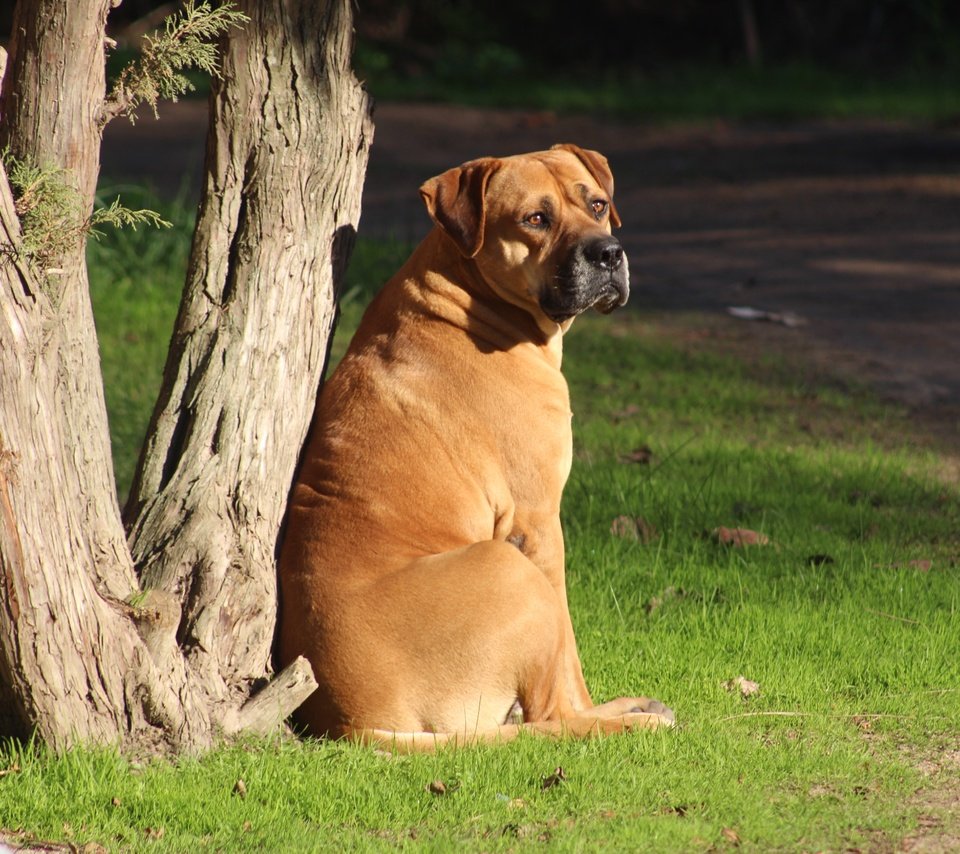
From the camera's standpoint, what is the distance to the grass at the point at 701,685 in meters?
3.61

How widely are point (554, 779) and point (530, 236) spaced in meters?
1.90

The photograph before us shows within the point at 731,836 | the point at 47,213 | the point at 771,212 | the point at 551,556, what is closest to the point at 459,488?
the point at 551,556

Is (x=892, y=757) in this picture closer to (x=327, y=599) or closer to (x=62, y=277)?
(x=327, y=599)

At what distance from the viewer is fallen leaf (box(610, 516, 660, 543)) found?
604 cm

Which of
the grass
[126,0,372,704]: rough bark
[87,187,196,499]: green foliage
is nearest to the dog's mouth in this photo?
[126,0,372,704]: rough bark

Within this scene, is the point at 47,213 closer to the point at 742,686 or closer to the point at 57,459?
the point at 57,459

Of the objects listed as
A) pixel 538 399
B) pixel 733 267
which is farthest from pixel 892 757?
pixel 733 267

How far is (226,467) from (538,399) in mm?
1034

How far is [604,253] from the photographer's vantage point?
475 centimetres

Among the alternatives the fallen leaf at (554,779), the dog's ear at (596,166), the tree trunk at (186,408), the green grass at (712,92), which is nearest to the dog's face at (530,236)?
the dog's ear at (596,166)

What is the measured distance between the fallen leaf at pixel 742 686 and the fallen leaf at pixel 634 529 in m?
1.40

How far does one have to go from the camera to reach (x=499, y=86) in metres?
21.1

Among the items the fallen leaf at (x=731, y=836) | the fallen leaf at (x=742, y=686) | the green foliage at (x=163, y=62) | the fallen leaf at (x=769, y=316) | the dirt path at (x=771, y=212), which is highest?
the green foliage at (x=163, y=62)

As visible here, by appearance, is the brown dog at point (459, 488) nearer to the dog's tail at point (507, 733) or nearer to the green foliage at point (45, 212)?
the dog's tail at point (507, 733)
